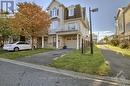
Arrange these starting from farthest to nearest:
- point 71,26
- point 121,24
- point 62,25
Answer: point 121,24 < point 62,25 < point 71,26

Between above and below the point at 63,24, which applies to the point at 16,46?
below

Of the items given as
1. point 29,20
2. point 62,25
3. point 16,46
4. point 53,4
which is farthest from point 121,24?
point 16,46

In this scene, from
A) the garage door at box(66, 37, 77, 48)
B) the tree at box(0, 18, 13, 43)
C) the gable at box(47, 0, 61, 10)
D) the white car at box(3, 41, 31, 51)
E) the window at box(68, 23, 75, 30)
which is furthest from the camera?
the gable at box(47, 0, 61, 10)

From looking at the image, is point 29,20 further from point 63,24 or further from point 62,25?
point 63,24

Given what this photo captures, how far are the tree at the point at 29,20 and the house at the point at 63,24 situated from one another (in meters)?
6.68

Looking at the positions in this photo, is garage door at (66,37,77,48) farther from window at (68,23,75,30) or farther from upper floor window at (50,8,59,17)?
upper floor window at (50,8,59,17)

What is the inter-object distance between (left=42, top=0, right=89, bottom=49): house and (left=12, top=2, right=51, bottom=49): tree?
6676mm

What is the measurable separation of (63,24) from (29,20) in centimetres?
1042

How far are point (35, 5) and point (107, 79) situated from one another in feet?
74.8

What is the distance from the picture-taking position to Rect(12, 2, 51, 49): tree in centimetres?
2778

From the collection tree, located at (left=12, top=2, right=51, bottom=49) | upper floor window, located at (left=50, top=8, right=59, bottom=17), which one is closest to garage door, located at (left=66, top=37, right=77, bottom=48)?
upper floor window, located at (left=50, top=8, right=59, bottom=17)

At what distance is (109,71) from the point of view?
35.8 ft

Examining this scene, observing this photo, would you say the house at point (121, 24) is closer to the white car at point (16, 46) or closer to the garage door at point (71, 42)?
the garage door at point (71, 42)

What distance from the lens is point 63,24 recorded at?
37.0 m
